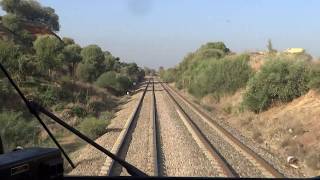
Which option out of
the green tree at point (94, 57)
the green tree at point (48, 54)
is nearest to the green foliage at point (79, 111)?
the green tree at point (48, 54)

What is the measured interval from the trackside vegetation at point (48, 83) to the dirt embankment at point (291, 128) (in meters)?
7.15

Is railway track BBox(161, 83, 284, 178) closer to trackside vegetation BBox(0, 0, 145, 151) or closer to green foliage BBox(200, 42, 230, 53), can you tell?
trackside vegetation BBox(0, 0, 145, 151)

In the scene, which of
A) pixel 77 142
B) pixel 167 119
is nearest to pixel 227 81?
pixel 167 119

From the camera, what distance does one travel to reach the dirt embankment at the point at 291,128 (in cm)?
1765

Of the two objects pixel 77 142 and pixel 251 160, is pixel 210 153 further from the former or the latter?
pixel 77 142

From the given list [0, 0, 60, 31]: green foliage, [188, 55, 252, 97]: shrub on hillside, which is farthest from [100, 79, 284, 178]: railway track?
[0, 0, 60, 31]: green foliage

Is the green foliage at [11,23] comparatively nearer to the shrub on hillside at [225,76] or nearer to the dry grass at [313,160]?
the shrub on hillside at [225,76]

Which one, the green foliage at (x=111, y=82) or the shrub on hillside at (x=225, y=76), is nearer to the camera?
the shrub on hillside at (x=225, y=76)

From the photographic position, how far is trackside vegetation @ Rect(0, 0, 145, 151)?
78.2 ft

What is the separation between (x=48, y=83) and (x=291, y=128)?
2950 cm

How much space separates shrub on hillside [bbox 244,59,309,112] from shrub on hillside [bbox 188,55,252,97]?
39.1 ft

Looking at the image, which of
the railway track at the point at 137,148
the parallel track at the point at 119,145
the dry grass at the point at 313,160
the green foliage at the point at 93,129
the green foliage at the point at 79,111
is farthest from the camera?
the green foliage at the point at 79,111

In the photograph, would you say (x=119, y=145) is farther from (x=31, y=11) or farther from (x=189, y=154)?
(x=31, y=11)

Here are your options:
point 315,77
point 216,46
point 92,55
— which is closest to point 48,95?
point 315,77
